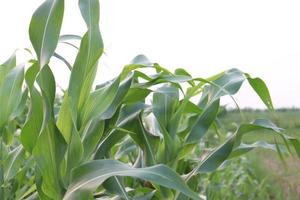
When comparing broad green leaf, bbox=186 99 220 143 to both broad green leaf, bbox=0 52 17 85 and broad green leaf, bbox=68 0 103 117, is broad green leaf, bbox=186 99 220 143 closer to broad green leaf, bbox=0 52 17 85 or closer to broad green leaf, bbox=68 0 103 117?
broad green leaf, bbox=68 0 103 117

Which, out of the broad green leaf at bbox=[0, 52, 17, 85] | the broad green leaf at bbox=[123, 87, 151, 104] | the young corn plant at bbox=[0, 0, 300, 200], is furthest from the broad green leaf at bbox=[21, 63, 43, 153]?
the broad green leaf at bbox=[0, 52, 17, 85]

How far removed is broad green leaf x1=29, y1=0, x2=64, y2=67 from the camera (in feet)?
1.75

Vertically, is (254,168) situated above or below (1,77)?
below

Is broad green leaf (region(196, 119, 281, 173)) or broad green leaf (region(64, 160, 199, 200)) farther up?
broad green leaf (region(64, 160, 199, 200))

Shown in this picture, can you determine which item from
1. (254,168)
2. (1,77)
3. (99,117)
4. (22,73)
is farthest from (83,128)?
(254,168)

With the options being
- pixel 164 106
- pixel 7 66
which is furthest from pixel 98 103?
pixel 7 66

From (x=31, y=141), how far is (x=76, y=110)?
65 mm

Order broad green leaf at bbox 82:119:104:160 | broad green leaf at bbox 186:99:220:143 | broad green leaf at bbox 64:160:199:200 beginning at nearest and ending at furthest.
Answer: broad green leaf at bbox 64:160:199:200
broad green leaf at bbox 82:119:104:160
broad green leaf at bbox 186:99:220:143

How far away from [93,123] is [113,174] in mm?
120

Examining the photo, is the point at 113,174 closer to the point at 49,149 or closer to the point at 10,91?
the point at 49,149

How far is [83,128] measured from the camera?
0.59 meters

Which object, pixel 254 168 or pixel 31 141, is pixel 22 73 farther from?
pixel 254 168

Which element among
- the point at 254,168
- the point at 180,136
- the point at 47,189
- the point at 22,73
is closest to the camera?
the point at 47,189

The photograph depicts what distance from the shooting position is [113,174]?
494 millimetres
